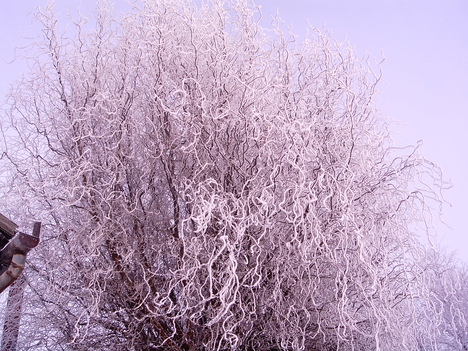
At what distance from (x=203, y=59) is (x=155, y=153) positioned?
751mm

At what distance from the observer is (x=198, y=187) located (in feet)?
9.53

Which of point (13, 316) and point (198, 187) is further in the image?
point (13, 316)

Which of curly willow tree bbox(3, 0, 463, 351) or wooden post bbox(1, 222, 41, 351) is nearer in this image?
curly willow tree bbox(3, 0, 463, 351)

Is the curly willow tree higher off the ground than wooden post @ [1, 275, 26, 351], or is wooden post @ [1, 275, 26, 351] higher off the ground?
the curly willow tree

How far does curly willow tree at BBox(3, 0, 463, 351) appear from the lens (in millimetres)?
2811

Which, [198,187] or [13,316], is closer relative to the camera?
[198,187]

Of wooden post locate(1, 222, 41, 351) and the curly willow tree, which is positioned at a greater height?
the curly willow tree

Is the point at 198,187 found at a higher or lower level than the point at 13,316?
higher

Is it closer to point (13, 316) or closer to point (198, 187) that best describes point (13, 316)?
point (13, 316)

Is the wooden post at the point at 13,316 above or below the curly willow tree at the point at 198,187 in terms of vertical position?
below

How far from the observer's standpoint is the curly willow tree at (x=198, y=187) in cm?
281

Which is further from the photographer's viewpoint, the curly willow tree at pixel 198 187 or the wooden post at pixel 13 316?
the wooden post at pixel 13 316

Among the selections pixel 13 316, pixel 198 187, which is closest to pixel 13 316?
pixel 13 316

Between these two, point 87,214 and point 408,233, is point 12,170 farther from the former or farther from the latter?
point 408,233
